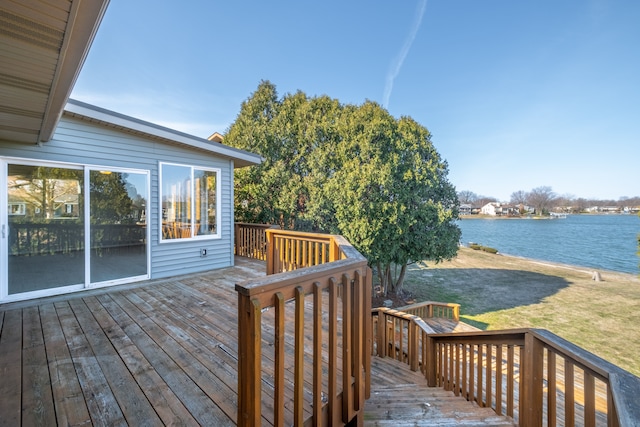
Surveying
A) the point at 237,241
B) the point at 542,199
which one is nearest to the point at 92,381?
the point at 237,241

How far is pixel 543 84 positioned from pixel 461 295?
11.0 meters

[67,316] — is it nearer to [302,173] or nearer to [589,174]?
[302,173]

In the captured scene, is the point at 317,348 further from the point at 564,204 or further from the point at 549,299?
the point at 564,204

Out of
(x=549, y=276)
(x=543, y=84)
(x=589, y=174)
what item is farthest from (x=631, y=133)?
(x=549, y=276)

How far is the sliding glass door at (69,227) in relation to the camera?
12.2 ft

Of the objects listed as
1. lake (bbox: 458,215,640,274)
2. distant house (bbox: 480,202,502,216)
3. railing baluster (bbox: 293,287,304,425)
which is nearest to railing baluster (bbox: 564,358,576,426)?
railing baluster (bbox: 293,287,304,425)

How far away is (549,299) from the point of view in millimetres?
10883

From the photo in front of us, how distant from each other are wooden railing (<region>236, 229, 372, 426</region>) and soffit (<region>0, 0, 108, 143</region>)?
1.74 m

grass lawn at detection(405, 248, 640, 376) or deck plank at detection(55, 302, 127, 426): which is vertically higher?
deck plank at detection(55, 302, 127, 426)

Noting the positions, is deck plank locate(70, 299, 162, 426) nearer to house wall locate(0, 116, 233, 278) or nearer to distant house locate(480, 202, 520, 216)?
house wall locate(0, 116, 233, 278)

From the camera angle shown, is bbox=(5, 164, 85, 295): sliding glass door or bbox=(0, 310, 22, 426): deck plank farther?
bbox=(5, 164, 85, 295): sliding glass door

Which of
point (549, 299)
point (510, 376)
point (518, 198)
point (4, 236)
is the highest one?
point (518, 198)

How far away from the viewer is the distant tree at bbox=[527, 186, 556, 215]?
40.8 meters

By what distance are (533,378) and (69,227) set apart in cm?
602
